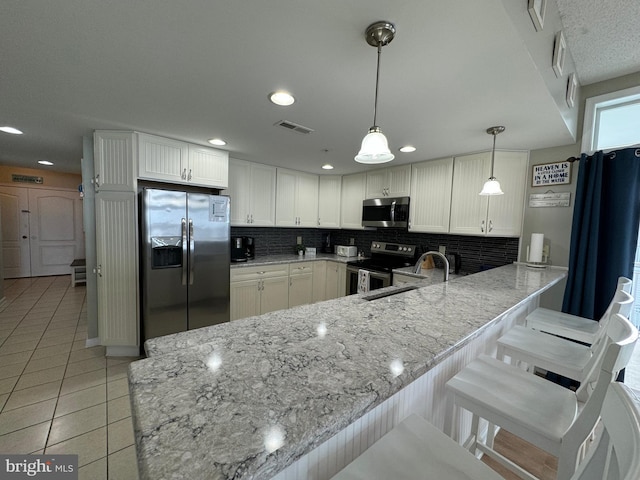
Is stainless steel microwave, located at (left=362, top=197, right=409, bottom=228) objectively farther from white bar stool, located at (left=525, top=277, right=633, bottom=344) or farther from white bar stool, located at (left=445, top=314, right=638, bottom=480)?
white bar stool, located at (left=445, top=314, right=638, bottom=480)

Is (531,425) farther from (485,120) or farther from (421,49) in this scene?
(485,120)

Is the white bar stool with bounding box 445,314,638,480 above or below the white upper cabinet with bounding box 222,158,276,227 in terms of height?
below

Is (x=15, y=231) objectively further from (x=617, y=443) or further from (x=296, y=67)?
(x=617, y=443)

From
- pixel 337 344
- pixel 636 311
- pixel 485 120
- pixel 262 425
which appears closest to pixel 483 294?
pixel 337 344

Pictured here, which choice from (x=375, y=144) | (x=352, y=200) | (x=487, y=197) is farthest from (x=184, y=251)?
(x=487, y=197)

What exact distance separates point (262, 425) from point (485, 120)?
2347mm

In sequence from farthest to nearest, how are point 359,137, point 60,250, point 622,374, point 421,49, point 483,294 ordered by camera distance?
1. point 60,250
2. point 359,137
3. point 622,374
4. point 483,294
5. point 421,49

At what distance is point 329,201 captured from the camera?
14.3ft

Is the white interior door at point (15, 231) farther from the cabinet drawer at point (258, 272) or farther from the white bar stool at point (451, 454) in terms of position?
the white bar stool at point (451, 454)

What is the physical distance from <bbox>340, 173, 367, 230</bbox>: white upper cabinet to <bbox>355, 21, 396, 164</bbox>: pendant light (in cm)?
267

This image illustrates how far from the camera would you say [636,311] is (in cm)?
222

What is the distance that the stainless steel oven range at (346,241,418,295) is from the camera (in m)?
3.25

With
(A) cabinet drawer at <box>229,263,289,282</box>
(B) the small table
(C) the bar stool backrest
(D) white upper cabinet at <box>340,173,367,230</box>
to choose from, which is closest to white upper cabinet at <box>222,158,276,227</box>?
(A) cabinet drawer at <box>229,263,289,282</box>

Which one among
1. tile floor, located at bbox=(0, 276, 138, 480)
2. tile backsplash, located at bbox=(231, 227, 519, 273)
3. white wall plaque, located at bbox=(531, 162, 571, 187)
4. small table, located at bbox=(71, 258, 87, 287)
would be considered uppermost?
white wall plaque, located at bbox=(531, 162, 571, 187)
